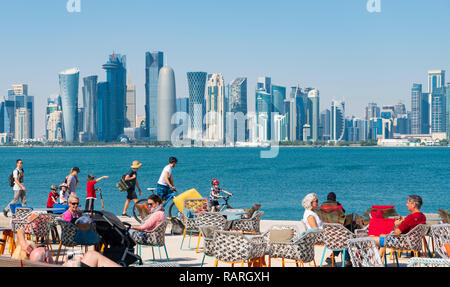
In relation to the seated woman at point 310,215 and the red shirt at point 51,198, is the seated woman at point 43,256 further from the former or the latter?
the red shirt at point 51,198

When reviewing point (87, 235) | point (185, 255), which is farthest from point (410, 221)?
point (87, 235)

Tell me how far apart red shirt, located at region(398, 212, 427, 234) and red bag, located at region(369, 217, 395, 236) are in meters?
0.45

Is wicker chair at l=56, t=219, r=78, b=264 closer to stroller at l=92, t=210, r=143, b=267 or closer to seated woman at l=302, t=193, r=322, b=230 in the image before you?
stroller at l=92, t=210, r=143, b=267

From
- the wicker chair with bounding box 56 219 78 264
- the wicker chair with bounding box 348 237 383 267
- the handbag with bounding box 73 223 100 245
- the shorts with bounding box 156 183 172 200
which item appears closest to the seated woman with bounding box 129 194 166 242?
the handbag with bounding box 73 223 100 245

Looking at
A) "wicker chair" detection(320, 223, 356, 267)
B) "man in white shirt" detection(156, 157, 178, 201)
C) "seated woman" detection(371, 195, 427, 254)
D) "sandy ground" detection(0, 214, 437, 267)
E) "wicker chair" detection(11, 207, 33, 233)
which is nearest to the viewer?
"seated woman" detection(371, 195, 427, 254)

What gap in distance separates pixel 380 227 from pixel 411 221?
575 mm

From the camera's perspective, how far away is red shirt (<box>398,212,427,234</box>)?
23.5ft

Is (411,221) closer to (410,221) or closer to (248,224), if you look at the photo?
(410,221)

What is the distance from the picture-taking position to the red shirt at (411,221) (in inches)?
282
